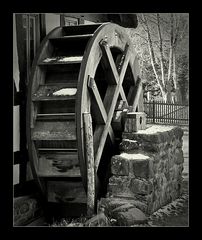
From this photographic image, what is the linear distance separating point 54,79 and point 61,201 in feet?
5.38

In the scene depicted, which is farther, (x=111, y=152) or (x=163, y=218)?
(x=111, y=152)

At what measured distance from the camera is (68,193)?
526cm

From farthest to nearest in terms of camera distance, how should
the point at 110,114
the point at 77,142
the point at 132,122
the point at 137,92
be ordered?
the point at 137,92 → the point at 110,114 → the point at 132,122 → the point at 77,142

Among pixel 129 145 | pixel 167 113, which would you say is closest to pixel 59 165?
pixel 129 145

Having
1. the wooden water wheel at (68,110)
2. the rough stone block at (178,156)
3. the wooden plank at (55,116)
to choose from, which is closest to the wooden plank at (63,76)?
→ the wooden water wheel at (68,110)

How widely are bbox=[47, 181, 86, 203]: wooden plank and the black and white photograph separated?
13 mm

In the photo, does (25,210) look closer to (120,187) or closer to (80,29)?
(120,187)

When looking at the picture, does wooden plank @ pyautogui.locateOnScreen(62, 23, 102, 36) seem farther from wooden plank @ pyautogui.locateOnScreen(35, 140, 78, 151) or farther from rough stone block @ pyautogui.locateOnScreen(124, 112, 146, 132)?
wooden plank @ pyautogui.locateOnScreen(35, 140, 78, 151)

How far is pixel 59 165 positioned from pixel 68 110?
72cm

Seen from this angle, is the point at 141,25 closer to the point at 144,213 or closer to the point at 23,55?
the point at 23,55

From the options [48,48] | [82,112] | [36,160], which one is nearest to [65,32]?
[48,48]

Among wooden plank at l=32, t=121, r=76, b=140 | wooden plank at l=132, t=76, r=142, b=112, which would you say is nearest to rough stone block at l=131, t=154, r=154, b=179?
wooden plank at l=32, t=121, r=76, b=140

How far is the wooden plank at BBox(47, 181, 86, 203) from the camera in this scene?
5.25 metres

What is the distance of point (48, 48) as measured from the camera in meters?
5.52
